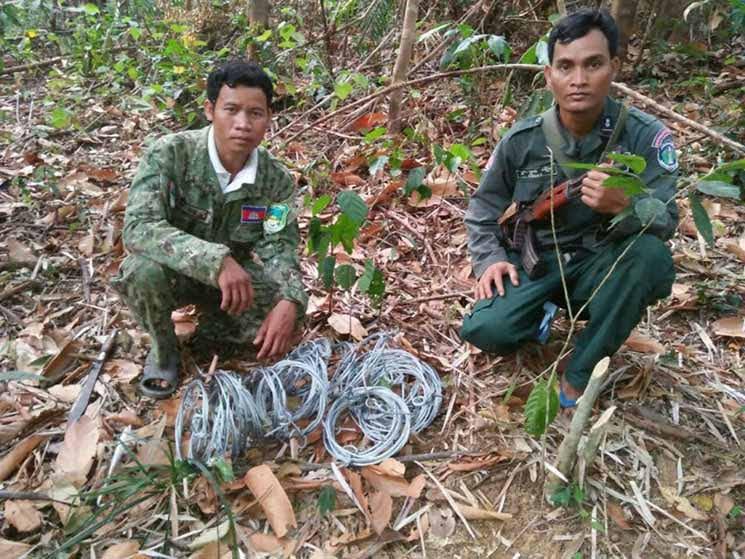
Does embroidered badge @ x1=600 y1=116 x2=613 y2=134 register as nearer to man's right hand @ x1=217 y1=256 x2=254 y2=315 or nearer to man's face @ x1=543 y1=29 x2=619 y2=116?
man's face @ x1=543 y1=29 x2=619 y2=116

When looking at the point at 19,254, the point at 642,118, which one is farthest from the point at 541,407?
the point at 19,254

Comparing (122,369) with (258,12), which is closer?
(122,369)

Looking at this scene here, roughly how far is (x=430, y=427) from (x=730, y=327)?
1479mm

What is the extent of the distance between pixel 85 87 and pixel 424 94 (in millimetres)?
3282

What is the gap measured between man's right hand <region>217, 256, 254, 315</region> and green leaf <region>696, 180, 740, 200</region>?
1506 millimetres

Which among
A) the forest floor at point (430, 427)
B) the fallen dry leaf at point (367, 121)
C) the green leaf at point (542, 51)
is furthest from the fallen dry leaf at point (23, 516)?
the fallen dry leaf at point (367, 121)

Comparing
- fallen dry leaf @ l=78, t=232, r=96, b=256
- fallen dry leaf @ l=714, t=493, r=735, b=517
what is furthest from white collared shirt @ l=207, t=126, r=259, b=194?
fallen dry leaf @ l=714, t=493, r=735, b=517

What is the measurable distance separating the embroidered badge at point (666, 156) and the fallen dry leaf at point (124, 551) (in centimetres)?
225

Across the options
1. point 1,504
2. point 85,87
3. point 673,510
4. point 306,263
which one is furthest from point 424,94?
point 1,504

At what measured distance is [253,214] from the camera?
98.4 inches

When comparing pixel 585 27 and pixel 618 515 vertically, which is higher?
pixel 585 27

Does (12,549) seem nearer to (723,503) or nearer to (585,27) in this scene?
(723,503)

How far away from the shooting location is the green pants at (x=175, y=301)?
7.38 feet

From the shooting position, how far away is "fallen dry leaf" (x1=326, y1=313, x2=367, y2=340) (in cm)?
273
